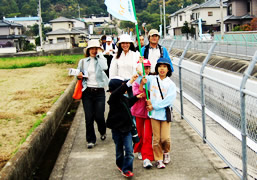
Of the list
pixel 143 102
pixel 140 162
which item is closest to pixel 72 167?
pixel 140 162

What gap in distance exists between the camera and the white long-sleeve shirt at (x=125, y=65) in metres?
5.99

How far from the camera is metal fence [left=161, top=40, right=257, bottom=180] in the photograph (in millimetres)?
3857

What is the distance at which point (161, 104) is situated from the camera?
4.95 meters

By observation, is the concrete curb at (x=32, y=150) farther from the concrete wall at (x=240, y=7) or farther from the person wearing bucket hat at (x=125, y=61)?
the concrete wall at (x=240, y=7)

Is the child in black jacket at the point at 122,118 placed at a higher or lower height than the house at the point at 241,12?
lower

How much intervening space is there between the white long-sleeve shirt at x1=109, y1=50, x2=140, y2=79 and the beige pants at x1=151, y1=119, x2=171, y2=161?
126cm

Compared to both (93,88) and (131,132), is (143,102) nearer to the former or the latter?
(131,132)

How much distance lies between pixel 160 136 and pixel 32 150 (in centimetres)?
229

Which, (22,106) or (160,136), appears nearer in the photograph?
(160,136)

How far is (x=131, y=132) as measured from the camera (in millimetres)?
4840

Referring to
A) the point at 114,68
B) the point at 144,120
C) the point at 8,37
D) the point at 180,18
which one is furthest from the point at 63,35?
the point at 144,120

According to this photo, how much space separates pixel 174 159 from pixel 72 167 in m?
1.62

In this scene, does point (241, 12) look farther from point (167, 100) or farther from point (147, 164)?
point (147, 164)

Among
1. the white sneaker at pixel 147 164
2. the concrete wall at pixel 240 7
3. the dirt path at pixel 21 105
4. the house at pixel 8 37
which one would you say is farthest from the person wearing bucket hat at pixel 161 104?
the house at pixel 8 37
